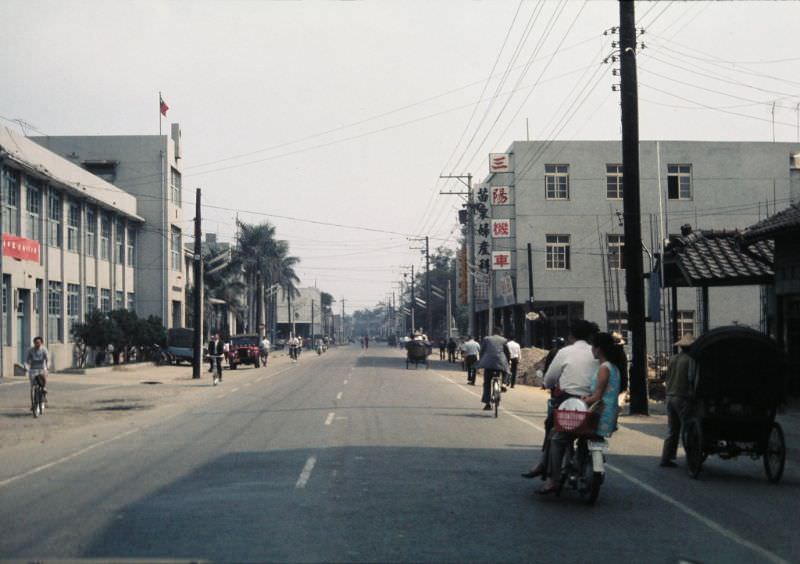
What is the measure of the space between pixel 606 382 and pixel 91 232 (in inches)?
1741

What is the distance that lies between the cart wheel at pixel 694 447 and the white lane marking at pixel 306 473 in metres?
5.08

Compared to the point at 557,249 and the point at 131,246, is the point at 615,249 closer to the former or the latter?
the point at 557,249

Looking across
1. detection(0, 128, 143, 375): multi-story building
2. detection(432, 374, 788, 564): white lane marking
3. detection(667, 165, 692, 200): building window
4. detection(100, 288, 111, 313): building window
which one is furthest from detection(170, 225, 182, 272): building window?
detection(432, 374, 788, 564): white lane marking

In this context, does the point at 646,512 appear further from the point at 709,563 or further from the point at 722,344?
the point at 722,344

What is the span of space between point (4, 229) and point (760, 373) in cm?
3304

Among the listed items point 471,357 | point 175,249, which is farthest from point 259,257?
point 471,357

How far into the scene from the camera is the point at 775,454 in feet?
38.8

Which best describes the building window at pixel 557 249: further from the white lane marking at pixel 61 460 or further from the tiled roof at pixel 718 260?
the white lane marking at pixel 61 460

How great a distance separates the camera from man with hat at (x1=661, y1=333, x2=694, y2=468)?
12656 millimetres

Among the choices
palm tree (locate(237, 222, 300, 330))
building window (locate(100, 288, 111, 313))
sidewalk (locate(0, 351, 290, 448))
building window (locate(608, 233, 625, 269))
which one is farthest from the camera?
palm tree (locate(237, 222, 300, 330))

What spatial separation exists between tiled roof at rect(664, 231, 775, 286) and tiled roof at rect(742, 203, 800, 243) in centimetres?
110

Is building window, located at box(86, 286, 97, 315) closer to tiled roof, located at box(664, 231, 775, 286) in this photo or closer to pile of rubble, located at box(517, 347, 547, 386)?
pile of rubble, located at box(517, 347, 547, 386)

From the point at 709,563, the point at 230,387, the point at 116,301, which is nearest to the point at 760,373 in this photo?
the point at 709,563

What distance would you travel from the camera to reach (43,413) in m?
22.3
